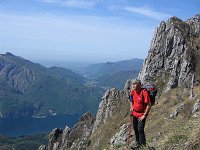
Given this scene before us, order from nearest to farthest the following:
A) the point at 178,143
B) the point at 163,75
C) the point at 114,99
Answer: the point at 178,143, the point at 163,75, the point at 114,99

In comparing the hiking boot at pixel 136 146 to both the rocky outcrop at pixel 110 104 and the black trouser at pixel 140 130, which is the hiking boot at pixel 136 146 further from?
the rocky outcrop at pixel 110 104

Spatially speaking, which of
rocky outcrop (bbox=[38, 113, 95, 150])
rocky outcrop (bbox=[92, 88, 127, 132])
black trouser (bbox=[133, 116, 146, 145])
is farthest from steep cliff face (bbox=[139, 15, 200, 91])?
black trouser (bbox=[133, 116, 146, 145])

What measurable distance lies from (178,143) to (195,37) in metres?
61.5

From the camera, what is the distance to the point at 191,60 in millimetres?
70625

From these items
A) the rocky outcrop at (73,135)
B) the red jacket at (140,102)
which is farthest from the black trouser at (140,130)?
the rocky outcrop at (73,135)

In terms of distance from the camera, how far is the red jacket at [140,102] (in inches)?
732

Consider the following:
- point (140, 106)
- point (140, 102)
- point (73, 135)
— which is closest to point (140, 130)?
point (140, 106)

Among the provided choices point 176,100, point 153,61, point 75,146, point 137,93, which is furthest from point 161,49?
point 137,93

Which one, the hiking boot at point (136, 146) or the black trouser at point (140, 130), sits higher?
the black trouser at point (140, 130)

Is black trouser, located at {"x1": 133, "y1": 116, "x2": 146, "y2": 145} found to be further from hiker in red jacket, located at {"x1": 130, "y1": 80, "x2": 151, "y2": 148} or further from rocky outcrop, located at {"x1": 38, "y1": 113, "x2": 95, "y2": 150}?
rocky outcrop, located at {"x1": 38, "y1": 113, "x2": 95, "y2": 150}

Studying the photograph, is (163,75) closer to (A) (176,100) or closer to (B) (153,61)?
(B) (153,61)

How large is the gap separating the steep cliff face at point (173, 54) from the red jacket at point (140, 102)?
1942 inches

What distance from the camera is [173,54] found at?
73812 mm

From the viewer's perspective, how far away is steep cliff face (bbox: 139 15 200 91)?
227 ft
